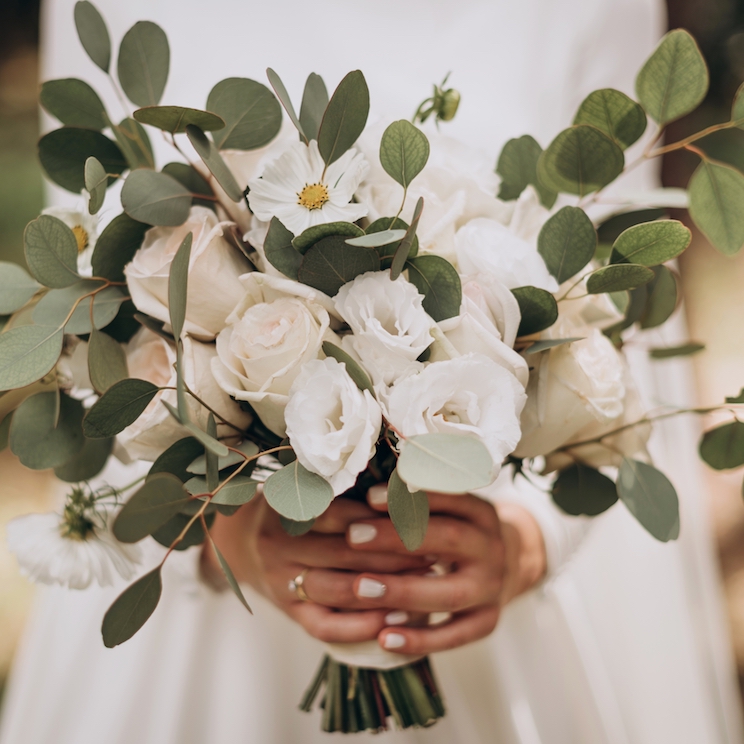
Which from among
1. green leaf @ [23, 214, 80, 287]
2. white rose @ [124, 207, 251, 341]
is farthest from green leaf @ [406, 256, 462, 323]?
green leaf @ [23, 214, 80, 287]

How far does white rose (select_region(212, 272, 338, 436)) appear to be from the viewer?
1.32 feet

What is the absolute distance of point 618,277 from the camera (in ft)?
1.43

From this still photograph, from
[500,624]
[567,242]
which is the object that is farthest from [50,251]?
[500,624]

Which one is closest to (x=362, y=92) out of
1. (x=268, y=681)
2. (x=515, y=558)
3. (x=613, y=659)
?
(x=515, y=558)

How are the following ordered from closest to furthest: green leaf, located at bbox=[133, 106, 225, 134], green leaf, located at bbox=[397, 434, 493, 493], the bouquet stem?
green leaf, located at bbox=[397, 434, 493, 493] → green leaf, located at bbox=[133, 106, 225, 134] → the bouquet stem

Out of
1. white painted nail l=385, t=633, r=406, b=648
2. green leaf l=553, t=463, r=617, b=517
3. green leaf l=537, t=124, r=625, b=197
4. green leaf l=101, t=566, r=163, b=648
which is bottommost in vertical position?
white painted nail l=385, t=633, r=406, b=648

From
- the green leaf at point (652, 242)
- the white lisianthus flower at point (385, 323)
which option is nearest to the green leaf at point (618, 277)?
the green leaf at point (652, 242)

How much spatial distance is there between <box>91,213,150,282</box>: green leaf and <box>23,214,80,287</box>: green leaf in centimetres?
3

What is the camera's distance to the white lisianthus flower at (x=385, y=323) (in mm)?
388

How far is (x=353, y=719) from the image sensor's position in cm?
65

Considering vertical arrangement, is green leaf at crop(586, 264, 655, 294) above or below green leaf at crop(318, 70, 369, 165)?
below

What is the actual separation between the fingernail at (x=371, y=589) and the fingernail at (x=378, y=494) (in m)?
0.08

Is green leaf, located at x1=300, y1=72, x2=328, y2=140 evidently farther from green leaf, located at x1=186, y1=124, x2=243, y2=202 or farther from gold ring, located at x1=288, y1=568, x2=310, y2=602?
gold ring, located at x1=288, y1=568, x2=310, y2=602

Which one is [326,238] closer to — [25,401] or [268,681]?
[25,401]
